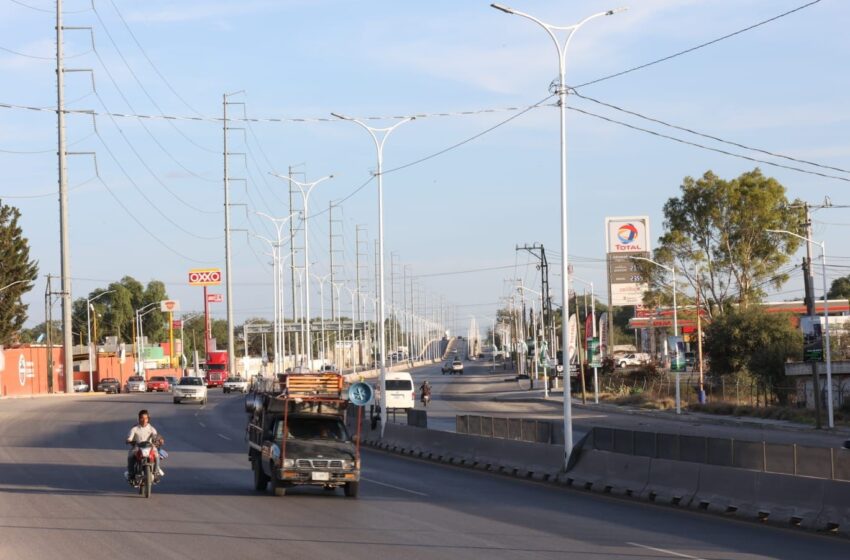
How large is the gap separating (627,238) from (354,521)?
2877 inches

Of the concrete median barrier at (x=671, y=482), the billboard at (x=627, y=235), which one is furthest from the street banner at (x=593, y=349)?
the concrete median barrier at (x=671, y=482)

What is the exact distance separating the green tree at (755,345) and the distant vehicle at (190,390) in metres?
32.2

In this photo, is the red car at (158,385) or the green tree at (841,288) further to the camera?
the green tree at (841,288)

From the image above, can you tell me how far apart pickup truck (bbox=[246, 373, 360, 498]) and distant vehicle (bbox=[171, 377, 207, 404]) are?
47794mm

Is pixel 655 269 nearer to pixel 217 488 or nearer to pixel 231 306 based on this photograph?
pixel 231 306

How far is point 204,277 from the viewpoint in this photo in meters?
153

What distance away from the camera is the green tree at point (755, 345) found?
65438 mm

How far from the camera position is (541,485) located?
89.3 ft

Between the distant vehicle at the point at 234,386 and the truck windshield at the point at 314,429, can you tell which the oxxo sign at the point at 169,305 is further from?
the truck windshield at the point at 314,429

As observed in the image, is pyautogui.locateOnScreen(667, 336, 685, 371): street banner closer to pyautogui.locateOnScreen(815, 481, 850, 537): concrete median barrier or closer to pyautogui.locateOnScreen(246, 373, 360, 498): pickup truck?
pyautogui.locateOnScreen(246, 373, 360, 498): pickup truck

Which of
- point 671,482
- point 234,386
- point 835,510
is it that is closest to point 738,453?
point 671,482

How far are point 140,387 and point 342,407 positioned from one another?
78962 millimetres

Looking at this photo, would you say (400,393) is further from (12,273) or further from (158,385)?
(12,273)

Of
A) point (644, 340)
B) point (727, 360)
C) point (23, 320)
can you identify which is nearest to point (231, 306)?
point (23, 320)
